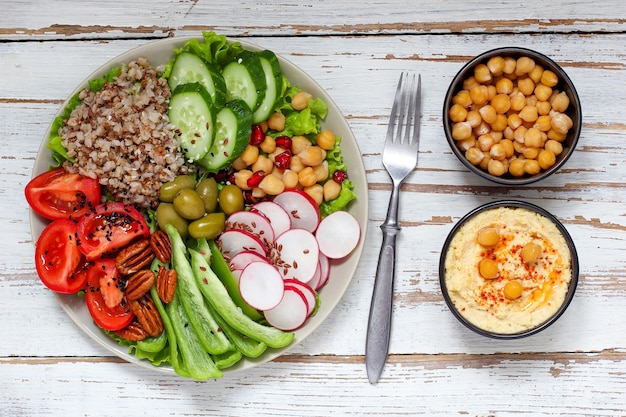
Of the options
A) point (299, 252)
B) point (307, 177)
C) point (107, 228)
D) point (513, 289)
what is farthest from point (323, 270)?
point (107, 228)

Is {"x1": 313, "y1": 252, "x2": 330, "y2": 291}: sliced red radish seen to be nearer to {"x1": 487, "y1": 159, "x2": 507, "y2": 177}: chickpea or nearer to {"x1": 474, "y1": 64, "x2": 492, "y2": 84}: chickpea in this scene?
{"x1": 487, "y1": 159, "x2": 507, "y2": 177}: chickpea

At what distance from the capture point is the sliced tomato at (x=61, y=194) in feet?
7.53

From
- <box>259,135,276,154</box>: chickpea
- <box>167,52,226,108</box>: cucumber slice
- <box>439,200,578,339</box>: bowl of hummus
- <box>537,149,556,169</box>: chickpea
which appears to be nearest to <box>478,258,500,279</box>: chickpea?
<box>439,200,578,339</box>: bowl of hummus

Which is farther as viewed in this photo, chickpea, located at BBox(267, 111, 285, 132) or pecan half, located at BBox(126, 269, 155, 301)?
chickpea, located at BBox(267, 111, 285, 132)

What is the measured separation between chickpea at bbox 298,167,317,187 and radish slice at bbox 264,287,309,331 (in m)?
0.38

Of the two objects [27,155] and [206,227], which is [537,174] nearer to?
[206,227]

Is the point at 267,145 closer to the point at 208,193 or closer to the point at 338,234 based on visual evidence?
the point at 208,193

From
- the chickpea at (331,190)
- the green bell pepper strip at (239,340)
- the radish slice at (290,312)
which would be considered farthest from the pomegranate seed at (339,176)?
the green bell pepper strip at (239,340)

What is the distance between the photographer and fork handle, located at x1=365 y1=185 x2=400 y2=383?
2475mm

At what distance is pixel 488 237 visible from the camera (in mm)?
2285

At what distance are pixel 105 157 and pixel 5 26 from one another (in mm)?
765

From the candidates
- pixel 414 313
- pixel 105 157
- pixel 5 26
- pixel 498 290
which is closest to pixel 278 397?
pixel 414 313

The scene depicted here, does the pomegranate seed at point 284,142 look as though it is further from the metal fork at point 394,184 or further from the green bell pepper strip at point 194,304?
the green bell pepper strip at point 194,304

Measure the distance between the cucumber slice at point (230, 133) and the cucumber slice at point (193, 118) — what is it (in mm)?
38
